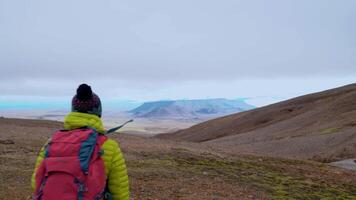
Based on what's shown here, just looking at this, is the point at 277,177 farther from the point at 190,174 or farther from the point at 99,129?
the point at 99,129

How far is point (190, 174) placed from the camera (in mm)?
11664

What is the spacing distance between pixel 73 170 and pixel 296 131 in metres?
36.3

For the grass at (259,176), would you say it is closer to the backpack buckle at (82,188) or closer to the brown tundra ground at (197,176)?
the brown tundra ground at (197,176)

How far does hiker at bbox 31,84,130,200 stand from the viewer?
3766mm

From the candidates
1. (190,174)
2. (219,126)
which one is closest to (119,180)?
(190,174)

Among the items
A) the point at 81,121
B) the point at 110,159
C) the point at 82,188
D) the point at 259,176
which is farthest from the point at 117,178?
the point at 259,176

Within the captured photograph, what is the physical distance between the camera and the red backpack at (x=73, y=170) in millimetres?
3746

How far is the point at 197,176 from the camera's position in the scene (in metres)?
11.5

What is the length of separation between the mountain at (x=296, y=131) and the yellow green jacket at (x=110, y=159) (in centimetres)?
1775

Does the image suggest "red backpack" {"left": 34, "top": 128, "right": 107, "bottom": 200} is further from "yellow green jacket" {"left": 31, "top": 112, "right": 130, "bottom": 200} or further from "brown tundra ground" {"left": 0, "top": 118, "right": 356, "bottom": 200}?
"brown tundra ground" {"left": 0, "top": 118, "right": 356, "bottom": 200}

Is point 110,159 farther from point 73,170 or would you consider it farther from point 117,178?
point 73,170

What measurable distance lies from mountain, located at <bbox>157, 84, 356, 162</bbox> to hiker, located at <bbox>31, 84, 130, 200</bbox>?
58.3 feet

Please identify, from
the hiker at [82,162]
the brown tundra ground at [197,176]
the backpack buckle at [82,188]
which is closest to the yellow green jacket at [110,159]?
the hiker at [82,162]

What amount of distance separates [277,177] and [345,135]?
1707cm
